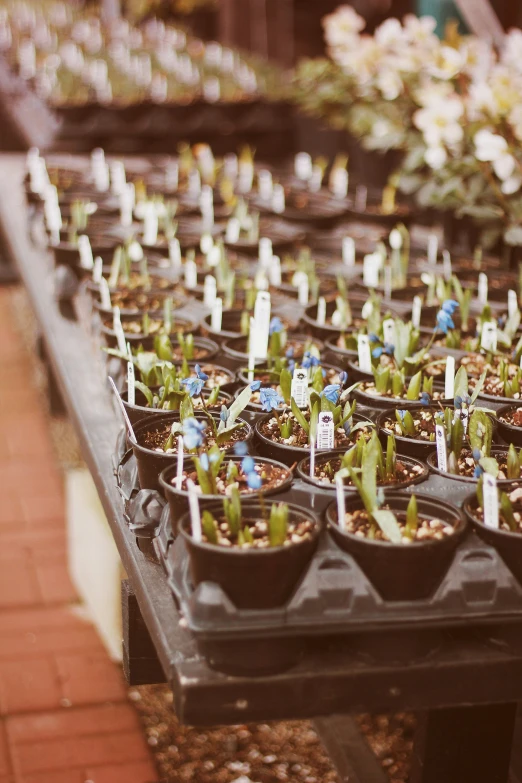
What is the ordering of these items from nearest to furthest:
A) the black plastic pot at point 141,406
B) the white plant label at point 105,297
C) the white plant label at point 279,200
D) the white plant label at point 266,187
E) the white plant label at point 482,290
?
the black plastic pot at point 141,406, the white plant label at point 105,297, the white plant label at point 482,290, the white plant label at point 279,200, the white plant label at point 266,187

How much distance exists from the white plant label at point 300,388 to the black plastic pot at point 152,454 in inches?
4.0

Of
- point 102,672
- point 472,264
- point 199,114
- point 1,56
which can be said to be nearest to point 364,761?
point 102,672

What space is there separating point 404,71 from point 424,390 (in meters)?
1.60

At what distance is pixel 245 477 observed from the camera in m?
1.54

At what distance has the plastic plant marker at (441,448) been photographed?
1.55m

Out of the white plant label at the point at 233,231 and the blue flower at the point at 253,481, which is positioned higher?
the white plant label at the point at 233,231

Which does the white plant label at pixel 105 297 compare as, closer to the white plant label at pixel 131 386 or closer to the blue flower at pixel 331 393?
the white plant label at pixel 131 386

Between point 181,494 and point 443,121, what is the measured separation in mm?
1645

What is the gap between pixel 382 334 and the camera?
205cm

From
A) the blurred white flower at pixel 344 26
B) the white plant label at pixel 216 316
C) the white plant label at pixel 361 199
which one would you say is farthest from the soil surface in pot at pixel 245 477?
the blurred white flower at pixel 344 26

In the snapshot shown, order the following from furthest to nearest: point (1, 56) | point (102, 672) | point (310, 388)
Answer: point (1, 56), point (102, 672), point (310, 388)

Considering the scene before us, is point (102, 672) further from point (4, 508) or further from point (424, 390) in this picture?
point (424, 390)

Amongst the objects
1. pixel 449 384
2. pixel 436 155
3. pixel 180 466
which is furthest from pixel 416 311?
pixel 180 466

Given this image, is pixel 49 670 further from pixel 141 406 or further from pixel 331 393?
pixel 331 393
